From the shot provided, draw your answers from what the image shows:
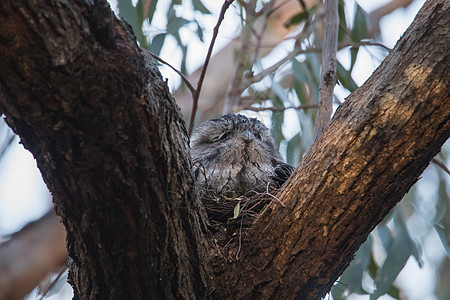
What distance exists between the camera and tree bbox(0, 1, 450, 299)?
126 centimetres

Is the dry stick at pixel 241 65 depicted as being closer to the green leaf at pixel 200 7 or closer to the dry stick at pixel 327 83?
the green leaf at pixel 200 7

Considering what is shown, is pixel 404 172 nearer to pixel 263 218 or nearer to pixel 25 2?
pixel 263 218

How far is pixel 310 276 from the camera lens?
1.66 metres

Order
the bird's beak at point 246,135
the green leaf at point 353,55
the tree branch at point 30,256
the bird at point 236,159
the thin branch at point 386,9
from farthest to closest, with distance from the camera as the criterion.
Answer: the thin branch at point 386,9 < the tree branch at point 30,256 < the green leaf at point 353,55 < the bird's beak at point 246,135 < the bird at point 236,159

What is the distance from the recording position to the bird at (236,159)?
7.90 ft

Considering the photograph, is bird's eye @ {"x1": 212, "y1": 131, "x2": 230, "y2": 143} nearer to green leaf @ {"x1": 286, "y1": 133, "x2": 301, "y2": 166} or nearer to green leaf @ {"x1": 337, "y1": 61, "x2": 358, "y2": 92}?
green leaf @ {"x1": 286, "y1": 133, "x2": 301, "y2": 166}

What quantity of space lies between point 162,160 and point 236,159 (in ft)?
3.79

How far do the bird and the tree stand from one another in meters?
0.50

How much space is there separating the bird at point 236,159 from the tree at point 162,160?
505 millimetres

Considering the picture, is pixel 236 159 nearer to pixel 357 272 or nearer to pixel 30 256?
pixel 357 272

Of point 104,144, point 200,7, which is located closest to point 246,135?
point 200,7

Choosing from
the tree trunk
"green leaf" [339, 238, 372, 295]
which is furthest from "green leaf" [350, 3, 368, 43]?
the tree trunk

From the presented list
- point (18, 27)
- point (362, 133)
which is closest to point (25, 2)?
point (18, 27)

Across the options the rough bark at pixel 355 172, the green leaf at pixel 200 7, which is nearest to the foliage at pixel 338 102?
the green leaf at pixel 200 7
